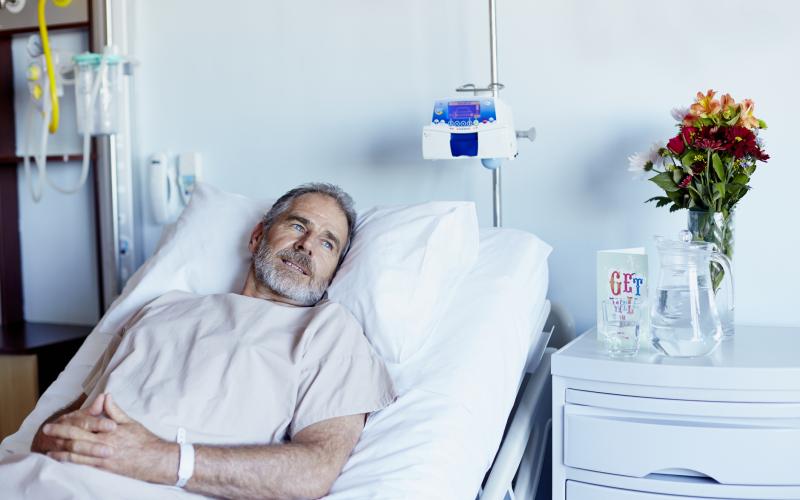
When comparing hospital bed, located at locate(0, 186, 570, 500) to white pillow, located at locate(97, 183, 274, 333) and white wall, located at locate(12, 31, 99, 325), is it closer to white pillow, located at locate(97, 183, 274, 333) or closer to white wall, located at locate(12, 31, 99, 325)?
white pillow, located at locate(97, 183, 274, 333)

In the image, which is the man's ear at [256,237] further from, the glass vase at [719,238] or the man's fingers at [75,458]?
the glass vase at [719,238]

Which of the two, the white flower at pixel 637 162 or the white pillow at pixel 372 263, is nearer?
the white pillow at pixel 372 263

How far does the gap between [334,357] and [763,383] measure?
742 millimetres

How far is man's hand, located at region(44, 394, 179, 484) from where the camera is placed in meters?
1.21

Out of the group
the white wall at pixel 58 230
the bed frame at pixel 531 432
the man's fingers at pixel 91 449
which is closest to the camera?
the man's fingers at pixel 91 449

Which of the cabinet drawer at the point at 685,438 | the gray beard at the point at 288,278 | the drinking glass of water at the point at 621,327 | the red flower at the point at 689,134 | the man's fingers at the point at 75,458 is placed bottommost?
the cabinet drawer at the point at 685,438

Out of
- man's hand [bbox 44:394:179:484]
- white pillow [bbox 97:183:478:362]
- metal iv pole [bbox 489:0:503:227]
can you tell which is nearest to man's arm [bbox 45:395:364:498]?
man's hand [bbox 44:394:179:484]

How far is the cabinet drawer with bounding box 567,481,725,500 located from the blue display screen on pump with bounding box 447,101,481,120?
0.82 meters

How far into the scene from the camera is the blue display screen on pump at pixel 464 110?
180 cm

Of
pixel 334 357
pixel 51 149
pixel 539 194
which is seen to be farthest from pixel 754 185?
pixel 51 149

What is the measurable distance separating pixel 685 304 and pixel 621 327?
0.13m

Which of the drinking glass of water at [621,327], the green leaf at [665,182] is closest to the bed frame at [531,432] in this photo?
the drinking glass of water at [621,327]

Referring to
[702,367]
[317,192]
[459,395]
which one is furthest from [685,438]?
[317,192]

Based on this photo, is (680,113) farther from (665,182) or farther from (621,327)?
(621,327)
